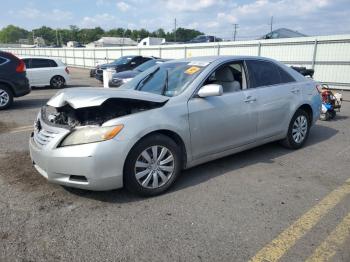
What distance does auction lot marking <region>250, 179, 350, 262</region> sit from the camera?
2.77m

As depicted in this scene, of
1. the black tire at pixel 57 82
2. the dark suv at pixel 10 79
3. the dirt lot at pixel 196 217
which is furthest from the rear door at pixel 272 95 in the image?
the black tire at pixel 57 82

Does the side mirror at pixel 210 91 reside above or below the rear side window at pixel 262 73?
below

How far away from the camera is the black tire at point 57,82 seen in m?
15.7

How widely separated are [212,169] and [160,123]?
133 centimetres

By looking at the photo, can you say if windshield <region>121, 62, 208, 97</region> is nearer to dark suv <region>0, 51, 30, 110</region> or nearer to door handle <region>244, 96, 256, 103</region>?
door handle <region>244, 96, 256, 103</region>

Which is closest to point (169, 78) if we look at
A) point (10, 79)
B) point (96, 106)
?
point (96, 106)

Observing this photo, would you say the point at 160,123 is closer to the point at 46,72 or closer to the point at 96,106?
the point at 96,106

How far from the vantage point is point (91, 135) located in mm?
3426

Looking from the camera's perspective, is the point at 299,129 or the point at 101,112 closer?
the point at 101,112

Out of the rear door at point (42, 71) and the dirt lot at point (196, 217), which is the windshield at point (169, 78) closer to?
the dirt lot at point (196, 217)

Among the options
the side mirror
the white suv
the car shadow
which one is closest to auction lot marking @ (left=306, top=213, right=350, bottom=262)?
the car shadow

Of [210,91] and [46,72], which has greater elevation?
[210,91]

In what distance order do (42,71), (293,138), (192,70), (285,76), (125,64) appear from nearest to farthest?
1. (192,70)
2. (285,76)
3. (293,138)
4. (42,71)
5. (125,64)

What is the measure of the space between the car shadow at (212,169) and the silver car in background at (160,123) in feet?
0.75
